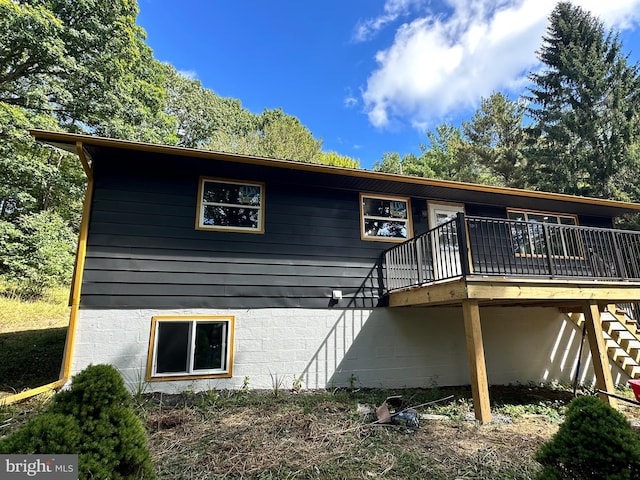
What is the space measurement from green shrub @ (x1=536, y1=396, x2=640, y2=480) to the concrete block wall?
13.4 ft

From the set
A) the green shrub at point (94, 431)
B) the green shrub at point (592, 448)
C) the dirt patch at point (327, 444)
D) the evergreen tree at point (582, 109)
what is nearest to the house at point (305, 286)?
the dirt patch at point (327, 444)

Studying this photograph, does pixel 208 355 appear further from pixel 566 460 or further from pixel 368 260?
pixel 566 460

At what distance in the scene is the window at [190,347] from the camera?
17.6 ft

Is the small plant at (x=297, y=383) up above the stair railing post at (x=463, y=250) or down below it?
below

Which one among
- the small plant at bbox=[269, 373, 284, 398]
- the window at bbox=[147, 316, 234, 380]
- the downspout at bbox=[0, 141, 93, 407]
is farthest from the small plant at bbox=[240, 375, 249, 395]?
the downspout at bbox=[0, 141, 93, 407]

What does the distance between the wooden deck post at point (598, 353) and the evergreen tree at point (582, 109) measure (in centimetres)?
1175

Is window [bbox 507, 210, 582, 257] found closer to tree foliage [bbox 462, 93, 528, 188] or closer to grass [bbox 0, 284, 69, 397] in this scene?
grass [bbox 0, 284, 69, 397]

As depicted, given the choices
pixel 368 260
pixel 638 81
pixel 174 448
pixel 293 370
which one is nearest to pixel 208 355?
pixel 293 370

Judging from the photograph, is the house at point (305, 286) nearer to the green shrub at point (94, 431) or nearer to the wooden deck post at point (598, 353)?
the wooden deck post at point (598, 353)

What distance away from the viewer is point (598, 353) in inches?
223

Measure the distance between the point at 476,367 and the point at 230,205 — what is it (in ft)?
16.5

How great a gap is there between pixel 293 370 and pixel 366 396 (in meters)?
1.36

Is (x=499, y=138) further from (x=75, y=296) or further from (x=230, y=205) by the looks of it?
(x=75, y=296)

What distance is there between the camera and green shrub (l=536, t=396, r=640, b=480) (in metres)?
2.09
